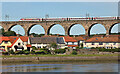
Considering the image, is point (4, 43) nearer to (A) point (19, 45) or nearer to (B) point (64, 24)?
(A) point (19, 45)

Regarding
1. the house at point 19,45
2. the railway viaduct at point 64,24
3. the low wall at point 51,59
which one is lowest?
the low wall at point 51,59

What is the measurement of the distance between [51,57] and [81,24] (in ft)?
157

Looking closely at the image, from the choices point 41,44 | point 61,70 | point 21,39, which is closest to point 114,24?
point 41,44

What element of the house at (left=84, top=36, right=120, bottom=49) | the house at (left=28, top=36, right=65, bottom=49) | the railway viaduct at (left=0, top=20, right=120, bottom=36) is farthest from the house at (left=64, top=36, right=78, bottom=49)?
the railway viaduct at (left=0, top=20, right=120, bottom=36)

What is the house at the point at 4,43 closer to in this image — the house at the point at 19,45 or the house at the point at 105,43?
the house at the point at 19,45

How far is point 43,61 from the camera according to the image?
208ft

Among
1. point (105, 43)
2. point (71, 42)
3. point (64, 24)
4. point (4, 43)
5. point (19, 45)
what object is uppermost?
point (64, 24)

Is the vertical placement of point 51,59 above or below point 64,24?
below

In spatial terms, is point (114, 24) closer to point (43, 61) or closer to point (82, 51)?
point (82, 51)

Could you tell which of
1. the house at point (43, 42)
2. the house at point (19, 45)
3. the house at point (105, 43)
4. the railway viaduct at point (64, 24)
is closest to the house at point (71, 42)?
the house at point (105, 43)

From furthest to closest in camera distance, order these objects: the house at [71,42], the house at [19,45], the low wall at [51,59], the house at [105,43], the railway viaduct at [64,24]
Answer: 1. the railway viaduct at [64,24]
2. the house at [71,42]
3. the house at [105,43]
4. the house at [19,45]
5. the low wall at [51,59]

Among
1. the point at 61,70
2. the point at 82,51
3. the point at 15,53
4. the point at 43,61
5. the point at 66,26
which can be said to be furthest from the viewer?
the point at 66,26

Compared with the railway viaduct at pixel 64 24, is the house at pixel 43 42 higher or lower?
lower

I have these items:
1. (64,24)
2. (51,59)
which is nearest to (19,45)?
(51,59)
